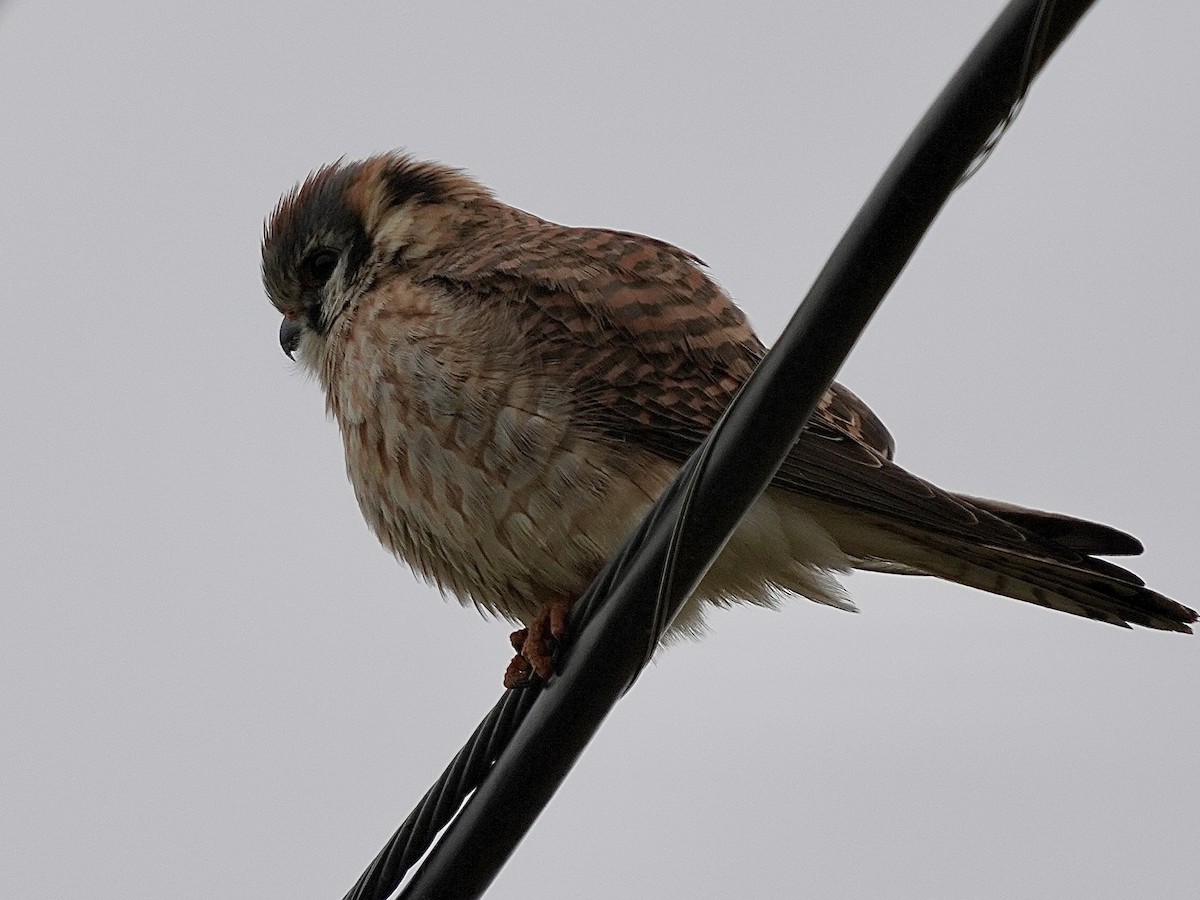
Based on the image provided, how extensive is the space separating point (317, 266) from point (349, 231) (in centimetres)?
13

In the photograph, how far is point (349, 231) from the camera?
13.6 ft

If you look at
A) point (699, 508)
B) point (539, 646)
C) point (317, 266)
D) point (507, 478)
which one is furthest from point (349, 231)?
point (699, 508)

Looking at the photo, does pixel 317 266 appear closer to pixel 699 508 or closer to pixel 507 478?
pixel 507 478

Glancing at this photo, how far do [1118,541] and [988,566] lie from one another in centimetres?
28

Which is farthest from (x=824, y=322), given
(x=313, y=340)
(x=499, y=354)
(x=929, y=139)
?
(x=313, y=340)

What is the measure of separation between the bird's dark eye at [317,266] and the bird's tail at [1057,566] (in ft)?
5.97

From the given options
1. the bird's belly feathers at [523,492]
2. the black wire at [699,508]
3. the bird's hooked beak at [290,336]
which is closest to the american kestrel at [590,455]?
the bird's belly feathers at [523,492]

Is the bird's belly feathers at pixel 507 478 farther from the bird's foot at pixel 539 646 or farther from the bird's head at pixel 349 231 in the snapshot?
the bird's head at pixel 349 231

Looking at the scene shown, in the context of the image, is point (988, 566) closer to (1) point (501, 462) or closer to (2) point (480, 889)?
(1) point (501, 462)

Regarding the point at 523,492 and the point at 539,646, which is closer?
the point at 539,646

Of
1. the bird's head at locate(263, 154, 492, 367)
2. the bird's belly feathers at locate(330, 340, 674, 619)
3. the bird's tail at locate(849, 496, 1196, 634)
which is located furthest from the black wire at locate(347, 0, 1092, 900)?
the bird's head at locate(263, 154, 492, 367)

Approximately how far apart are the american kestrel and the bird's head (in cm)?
21

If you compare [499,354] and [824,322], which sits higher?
[499,354]

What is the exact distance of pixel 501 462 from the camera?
3.14 m
